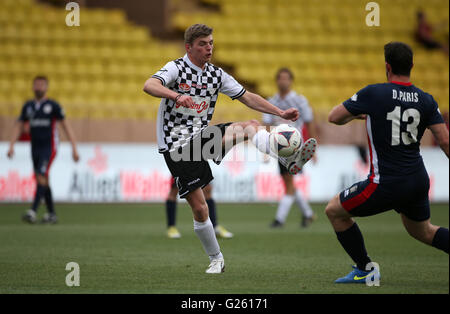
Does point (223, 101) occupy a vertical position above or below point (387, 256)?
above

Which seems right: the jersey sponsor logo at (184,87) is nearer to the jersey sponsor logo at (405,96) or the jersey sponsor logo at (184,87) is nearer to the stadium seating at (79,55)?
the jersey sponsor logo at (405,96)

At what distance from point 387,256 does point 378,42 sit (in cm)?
1510

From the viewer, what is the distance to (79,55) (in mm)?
19719

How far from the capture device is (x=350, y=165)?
1566 centimetres

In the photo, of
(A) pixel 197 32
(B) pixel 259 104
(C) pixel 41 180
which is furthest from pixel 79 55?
(A) pixel 197 32

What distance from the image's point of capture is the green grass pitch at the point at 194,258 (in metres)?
5.41

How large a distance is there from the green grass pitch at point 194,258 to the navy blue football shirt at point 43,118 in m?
1.36

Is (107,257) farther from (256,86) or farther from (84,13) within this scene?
(84,13)

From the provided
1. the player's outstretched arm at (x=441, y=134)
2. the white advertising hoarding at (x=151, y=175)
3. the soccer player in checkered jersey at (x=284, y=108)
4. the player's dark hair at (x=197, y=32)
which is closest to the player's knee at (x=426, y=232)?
the player's outstretched arm at (x=441, y=134)

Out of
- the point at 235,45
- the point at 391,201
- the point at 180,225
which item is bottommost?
the point at 180,225

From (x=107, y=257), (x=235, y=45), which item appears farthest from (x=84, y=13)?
(x=107, y=257)

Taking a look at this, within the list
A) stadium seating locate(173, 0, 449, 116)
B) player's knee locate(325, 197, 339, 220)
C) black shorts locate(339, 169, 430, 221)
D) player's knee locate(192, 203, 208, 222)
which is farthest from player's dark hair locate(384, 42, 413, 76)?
stadium seating locate(173, 0, 449, 116)

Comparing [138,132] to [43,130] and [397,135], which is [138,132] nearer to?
[43,130]

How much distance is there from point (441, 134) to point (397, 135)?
312mm
